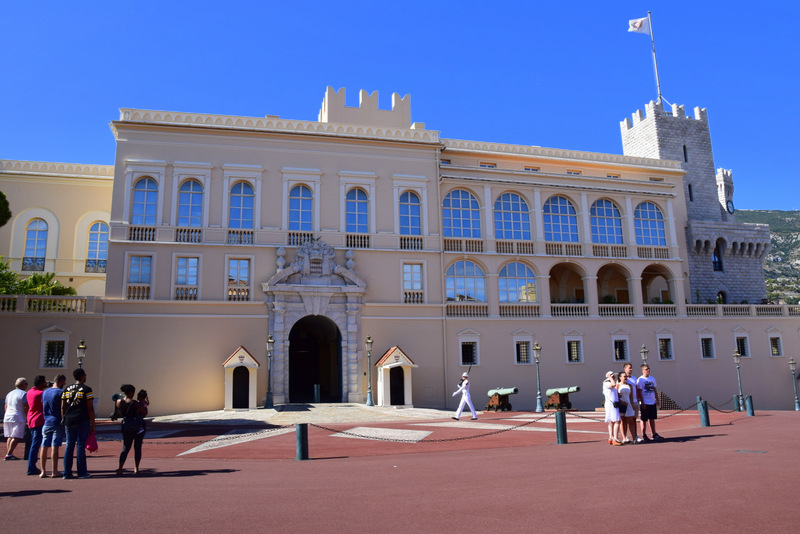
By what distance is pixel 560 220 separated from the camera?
3509 centimetres

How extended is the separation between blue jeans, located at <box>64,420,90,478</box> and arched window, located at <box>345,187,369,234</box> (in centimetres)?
2110

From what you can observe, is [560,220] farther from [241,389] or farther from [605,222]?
[241,389]

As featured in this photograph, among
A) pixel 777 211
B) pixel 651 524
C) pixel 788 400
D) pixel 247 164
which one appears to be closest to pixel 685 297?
pixel 788 400

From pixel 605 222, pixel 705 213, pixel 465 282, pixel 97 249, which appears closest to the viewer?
pixel 465 282

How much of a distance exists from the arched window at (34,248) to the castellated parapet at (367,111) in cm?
Answer: 1673

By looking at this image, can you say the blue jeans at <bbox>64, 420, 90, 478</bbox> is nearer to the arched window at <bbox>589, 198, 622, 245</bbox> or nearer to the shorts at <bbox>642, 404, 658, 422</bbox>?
the shorts at <bbox>642, 404, 658, 422</bbox>

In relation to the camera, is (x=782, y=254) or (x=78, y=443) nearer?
(x=78, y=443)

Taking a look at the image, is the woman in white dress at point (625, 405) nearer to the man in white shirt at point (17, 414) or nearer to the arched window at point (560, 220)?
the man in white shirt at point (17, 414)

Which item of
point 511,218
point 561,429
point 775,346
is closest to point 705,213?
point 775,346

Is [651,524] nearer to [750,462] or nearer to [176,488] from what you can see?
[750,462]

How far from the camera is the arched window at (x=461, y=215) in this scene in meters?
33.0

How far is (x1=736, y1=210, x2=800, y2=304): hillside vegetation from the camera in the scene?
290 ft

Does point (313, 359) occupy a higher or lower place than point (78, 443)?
higher

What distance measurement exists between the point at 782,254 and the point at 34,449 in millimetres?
111954
